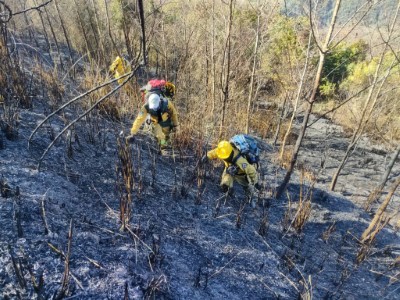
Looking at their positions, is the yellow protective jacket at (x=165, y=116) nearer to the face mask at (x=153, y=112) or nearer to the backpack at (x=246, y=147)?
the face mask at (x=153, y=112)

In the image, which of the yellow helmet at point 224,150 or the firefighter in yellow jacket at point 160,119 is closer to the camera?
the yellow helmet at point 224,150

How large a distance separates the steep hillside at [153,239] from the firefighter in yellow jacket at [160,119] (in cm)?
24

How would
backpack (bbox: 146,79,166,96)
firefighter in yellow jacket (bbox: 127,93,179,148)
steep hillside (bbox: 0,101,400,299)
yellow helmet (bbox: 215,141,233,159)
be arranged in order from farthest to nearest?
backpack (bbox: 146,79,166,96), firefighter in yellow jacket (bbox: 127,93,179,148), yellow helmet (bbox: 215,141,233,159), steep hillside (bbox: 0,101,400,299)

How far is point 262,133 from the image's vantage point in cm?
766

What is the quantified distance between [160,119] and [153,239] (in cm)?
216

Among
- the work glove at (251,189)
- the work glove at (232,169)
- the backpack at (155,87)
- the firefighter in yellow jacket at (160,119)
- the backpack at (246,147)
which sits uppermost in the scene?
the backpack at (155,87)

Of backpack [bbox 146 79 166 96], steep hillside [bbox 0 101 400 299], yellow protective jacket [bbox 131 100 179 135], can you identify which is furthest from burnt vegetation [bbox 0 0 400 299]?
backpack [bbox 146 79 166 96]

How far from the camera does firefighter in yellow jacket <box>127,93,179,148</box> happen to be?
3.78m

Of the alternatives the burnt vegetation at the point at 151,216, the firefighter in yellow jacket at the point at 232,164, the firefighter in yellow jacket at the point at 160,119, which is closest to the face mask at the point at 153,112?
the firefighter in yellow jacket at the point at 160,119

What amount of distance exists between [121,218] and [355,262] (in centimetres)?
266

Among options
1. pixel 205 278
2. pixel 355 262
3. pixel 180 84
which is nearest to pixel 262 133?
pixel 180 84

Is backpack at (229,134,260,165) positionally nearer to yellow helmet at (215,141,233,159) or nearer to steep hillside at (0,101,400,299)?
yellow helmet at (215,141,233,159)

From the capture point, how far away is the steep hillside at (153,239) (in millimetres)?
1915

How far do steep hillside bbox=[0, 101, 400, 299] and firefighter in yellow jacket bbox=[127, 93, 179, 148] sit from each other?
0.24 metres
